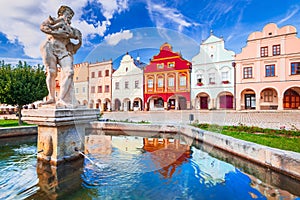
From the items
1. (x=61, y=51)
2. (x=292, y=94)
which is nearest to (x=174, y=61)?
(x=61, y=51)

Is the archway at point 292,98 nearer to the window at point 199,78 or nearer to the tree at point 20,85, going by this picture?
the window at point 199,78

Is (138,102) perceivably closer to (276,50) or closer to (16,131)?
(16,131)

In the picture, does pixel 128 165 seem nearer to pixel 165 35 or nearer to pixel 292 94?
pixel 165 35

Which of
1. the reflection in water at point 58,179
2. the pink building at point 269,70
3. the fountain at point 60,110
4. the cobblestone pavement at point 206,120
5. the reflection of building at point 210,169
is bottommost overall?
the reflection of building at point 210,169

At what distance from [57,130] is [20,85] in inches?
398

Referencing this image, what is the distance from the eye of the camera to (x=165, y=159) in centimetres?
419

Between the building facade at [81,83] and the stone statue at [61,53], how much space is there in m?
0.24

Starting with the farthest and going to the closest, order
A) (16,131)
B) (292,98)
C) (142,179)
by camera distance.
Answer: (292,98), (16,131), (142,179)

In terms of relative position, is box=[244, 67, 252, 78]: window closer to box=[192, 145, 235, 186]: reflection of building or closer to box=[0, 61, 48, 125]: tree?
box=[192, 145, 235, 186]: reflection of building

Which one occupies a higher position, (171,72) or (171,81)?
(171,72)

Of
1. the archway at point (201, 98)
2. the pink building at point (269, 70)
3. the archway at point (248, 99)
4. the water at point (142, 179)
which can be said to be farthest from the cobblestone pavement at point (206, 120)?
the archway at point (248, 99)

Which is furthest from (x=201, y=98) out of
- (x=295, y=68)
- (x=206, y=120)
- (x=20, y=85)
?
(x=295, y=68)

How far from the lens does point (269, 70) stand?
2148cm

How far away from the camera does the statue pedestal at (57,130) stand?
3527mm
